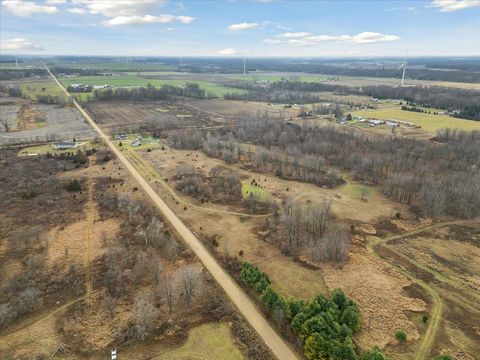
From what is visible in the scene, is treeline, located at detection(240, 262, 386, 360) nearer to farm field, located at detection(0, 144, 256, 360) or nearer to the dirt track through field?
farm field, located at detection(0, 144, 256, 360)

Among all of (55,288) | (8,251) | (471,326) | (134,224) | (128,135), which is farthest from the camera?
(128,135)

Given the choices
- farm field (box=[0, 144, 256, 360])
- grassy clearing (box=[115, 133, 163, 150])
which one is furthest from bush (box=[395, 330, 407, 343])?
grassy clearing (box=[115, 133, 163, 150])

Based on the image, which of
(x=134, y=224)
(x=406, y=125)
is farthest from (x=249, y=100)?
(x=134, y=224)

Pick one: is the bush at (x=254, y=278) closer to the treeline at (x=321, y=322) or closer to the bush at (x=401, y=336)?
the treeline at (x=321, y=322)

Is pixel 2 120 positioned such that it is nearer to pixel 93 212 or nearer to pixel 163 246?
pixel 93 212

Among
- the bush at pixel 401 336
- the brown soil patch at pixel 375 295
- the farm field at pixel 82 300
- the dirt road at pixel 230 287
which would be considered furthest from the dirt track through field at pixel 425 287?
the farm field at pixel 82 300

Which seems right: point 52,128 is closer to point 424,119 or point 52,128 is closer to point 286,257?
point 286,257

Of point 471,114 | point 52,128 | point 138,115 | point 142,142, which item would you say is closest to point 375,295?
point 142,142
